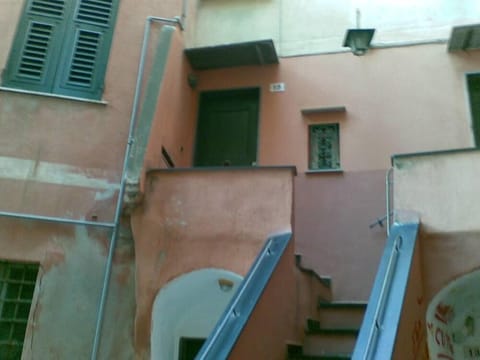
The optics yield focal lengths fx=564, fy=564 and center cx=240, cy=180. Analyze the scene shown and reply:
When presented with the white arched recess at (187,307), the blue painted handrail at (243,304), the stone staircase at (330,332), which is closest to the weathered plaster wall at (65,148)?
the white arched recess at (187,307)

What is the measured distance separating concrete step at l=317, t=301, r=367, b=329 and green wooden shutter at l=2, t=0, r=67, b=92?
14.9 feet

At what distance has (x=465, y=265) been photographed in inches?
213

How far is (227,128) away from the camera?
9.09 meters

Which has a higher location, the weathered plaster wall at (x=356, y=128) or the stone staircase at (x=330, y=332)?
the weathered plaster wall at (x=356, y=128)

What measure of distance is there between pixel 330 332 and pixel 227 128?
4.09 metres

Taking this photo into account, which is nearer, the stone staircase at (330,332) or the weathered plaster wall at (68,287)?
the stone staircase at (330,332)

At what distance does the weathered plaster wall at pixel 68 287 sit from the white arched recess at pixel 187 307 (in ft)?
→ 1.21

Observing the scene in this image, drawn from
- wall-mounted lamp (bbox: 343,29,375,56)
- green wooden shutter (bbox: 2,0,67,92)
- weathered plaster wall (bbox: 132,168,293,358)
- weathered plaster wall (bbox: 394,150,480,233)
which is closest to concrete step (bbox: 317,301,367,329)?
weathered plaster wall (bbox: 132,168,293,358)

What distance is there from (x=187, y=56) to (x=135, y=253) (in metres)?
3.63

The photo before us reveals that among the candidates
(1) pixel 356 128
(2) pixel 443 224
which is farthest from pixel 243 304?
(1) pixel 356 128

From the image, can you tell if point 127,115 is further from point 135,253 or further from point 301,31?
point 301,31

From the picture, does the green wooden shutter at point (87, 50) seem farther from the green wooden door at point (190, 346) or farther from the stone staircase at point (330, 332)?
the stone staircase at point (330, 332)

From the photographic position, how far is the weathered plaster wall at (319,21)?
8531 millimetres

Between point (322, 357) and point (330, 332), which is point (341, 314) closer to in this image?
point (330, 332)
